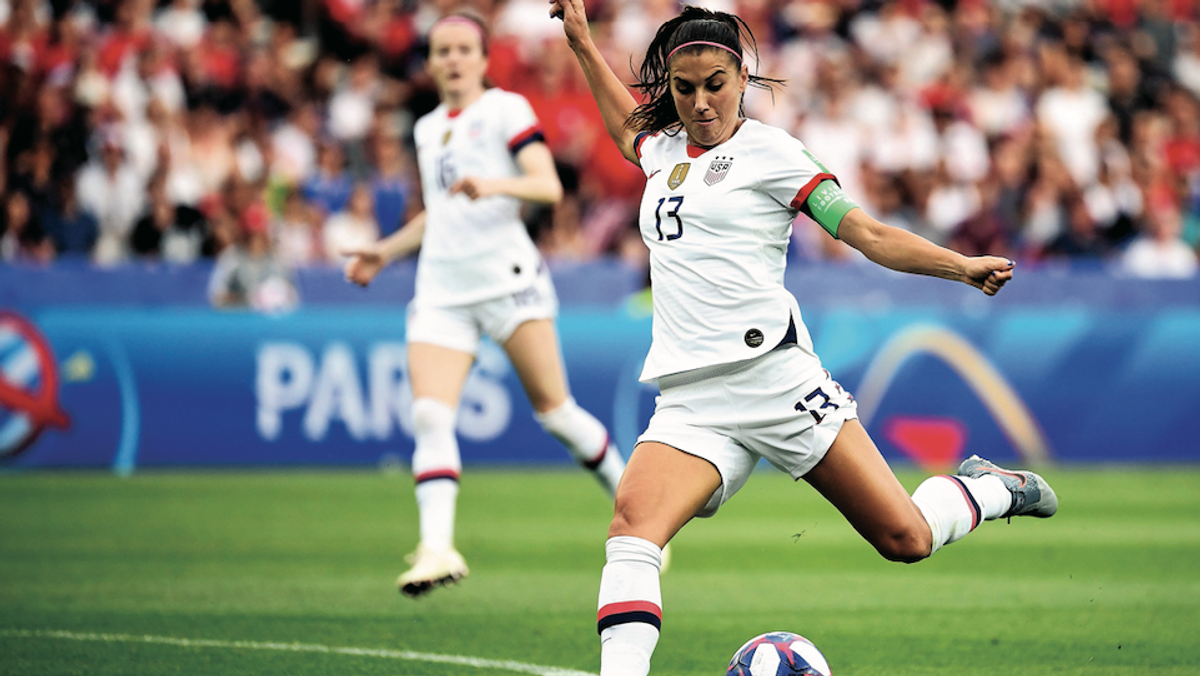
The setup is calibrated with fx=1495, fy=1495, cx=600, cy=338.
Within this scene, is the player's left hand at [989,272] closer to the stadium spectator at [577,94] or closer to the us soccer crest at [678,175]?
the us soccer crest at [678,175]

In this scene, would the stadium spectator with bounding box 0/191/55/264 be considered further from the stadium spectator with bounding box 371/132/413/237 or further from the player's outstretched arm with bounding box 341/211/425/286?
the player's outstretched arm with bounding box 341/211/425/286

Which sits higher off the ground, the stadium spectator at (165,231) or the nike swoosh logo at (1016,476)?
the stadium spectator at (165,231)

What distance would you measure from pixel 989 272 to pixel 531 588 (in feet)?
13.7

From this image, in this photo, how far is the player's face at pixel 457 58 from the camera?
25.7ft

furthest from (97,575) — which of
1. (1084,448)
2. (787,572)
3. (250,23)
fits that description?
(250,23)

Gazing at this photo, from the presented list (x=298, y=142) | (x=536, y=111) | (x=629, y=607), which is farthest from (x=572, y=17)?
(x=298, y=142)

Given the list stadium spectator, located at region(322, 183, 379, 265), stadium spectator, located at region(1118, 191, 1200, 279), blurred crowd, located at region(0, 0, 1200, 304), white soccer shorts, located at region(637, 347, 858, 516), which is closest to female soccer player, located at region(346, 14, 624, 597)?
white soccer shorts, located at region(637, 347, 858, 516)

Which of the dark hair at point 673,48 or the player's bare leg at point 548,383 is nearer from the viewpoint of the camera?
the dark hair at point 673,48

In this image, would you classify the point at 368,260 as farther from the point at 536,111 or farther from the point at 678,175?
the point at 536,111

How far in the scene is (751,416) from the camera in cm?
487

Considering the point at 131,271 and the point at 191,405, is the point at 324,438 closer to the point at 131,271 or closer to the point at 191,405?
the point at 191,405

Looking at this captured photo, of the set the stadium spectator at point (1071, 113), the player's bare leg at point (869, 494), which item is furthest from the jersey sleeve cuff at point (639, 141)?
the stadium spectator at point (1071, 113)

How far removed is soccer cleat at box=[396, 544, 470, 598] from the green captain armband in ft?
8.90

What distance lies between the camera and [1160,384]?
47.5ft
